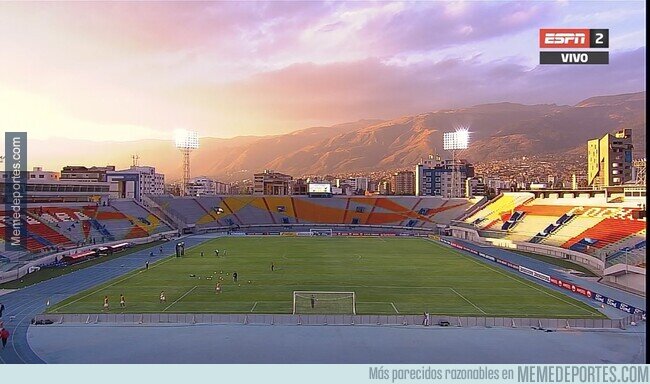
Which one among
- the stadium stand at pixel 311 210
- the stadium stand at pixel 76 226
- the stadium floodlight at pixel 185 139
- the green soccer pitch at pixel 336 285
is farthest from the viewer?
the stadium floodlight at pixel 185 139

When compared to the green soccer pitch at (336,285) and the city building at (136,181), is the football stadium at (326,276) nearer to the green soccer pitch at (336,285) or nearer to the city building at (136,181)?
the green soccer pitch at (336,285)

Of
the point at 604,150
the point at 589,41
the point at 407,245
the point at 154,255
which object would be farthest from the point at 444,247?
the point at 604,150

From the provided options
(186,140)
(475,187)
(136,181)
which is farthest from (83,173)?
(475,187)

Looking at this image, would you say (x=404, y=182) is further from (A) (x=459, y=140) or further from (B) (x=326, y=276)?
(B) (x=326, y=276)

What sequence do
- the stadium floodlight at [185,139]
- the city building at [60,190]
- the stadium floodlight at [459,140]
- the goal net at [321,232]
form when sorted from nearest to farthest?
the city building at [60,190]
the goal net at [321,232]
the stadium floodlight at [459,140]
the stadium floodlight at [185,139]

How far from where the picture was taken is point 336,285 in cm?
3406

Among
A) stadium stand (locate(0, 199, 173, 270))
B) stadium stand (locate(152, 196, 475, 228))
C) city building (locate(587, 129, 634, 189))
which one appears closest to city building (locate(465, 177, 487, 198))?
city building (locate(587, 129, 634, 189))

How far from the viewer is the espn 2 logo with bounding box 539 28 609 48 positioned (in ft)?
52.6

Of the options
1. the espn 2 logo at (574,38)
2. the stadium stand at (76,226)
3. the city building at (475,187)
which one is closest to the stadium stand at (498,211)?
the stadium stand at (76,226)

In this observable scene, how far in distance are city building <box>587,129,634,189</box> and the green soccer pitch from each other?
191 ft

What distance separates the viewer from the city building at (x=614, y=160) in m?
93.8

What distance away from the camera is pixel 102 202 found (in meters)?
68.1

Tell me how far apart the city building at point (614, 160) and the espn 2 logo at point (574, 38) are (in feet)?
283

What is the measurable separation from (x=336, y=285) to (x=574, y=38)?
22510 millimetres
